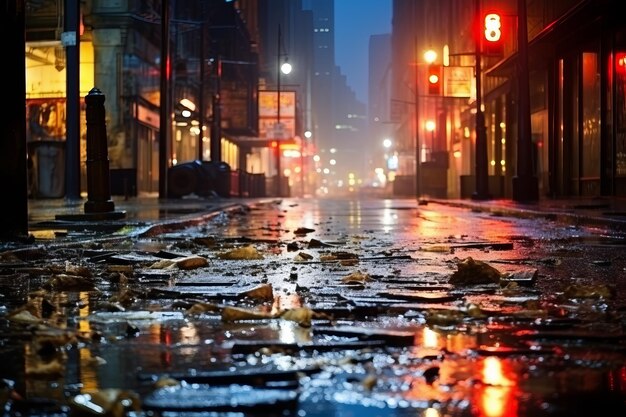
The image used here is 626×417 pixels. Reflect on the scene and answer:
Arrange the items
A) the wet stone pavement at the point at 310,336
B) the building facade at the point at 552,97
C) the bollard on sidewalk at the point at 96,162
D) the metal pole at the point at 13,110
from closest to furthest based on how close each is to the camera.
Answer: the wet stone pavement at the point at 310,336 < the metal pole at the point at 13,110 < the bollard on sidewalk at the point at 96,162 < the building facade at the point at 552,97

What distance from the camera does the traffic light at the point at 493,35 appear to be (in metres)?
31.4

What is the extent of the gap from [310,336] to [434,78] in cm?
3688

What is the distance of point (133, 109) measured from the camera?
3675 centimetres

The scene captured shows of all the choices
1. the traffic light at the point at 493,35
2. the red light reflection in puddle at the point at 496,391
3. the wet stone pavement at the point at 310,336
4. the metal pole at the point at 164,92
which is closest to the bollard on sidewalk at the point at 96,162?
the wet stone pavement at the point at 310,336

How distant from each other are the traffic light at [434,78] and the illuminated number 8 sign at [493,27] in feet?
25.9

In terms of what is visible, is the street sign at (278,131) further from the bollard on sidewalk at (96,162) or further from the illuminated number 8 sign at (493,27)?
the bollard on sidewalk at (96,162)

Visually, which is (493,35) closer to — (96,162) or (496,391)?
(96,162)

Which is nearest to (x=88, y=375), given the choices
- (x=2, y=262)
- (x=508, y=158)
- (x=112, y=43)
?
(x=2, y=262)

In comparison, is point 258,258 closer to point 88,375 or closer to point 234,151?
point 88,375

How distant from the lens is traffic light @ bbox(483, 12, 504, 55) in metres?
31.4

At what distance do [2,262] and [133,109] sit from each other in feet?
101

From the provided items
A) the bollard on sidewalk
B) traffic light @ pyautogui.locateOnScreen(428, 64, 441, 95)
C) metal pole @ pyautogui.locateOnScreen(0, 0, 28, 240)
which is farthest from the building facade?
metal pole @ pyautogui.locateOnScreen(0, 0, 28, 240)

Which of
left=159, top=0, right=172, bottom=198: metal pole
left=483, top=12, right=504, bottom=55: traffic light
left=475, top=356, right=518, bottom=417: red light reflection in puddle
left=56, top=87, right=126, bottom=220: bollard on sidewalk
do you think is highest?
left=483, top=12, right=504, bottom=55: traffic light

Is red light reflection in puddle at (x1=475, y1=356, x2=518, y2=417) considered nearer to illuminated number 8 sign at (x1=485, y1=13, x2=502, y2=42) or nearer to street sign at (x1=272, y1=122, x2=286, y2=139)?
illuminated number 8 sign at (x1=485, y1=13, x2=502, y2=42)
